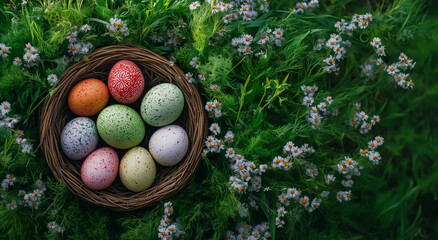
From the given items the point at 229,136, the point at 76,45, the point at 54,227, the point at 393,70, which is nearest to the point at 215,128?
the point at 229,136

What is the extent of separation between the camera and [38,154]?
1.74 meters

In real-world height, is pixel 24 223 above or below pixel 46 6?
below

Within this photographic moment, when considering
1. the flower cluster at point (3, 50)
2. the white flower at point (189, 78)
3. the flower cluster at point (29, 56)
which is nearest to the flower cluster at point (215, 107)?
the white flower at point (189, 78)

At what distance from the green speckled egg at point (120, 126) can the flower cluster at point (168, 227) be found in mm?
350

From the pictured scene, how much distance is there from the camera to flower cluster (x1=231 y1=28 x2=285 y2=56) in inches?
66.5

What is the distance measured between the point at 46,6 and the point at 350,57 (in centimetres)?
164

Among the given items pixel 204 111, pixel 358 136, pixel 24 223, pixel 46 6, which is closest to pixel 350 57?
pixel 358 136

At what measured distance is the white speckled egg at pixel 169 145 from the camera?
5.38ft

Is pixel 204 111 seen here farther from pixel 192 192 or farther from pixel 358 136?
pixel 358 136

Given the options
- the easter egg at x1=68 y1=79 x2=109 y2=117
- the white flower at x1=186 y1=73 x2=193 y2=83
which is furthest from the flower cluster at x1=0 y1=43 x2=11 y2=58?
the white flower at x1=186 y1=73 x2=193 y2=83

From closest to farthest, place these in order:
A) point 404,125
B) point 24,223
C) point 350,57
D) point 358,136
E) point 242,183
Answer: point 242,183 < point 24,223 < point 358,136 < point 350,57 < point 404,125

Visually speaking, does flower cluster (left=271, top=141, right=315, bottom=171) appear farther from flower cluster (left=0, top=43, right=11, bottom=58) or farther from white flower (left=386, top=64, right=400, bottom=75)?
flower cluster (left=0, top=43, right=11, bottom=58)

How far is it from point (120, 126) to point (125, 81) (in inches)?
8.2

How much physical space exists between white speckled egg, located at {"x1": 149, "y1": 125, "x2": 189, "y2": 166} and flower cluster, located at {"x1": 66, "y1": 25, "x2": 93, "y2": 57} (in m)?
0.52
